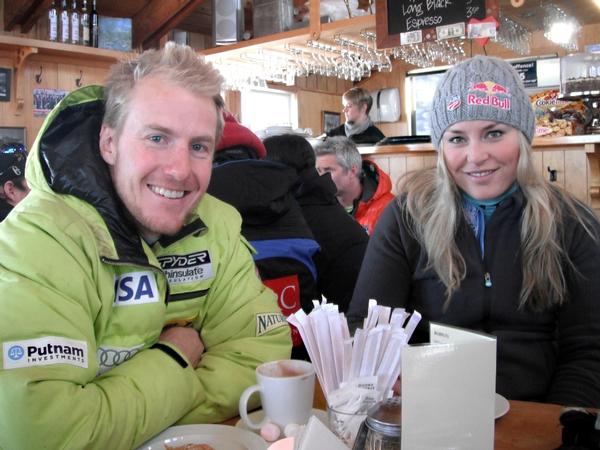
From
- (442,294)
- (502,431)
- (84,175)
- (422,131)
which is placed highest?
(422,131)

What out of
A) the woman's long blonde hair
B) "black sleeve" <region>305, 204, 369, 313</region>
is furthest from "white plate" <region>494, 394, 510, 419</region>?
"black sleeve" <region>305, 204, 369, 313</region>

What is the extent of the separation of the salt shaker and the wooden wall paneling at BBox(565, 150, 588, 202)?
3.94 m

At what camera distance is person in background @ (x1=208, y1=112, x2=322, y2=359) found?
1.80 meters

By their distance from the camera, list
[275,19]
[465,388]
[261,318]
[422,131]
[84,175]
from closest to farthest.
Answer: [465,388] → [84,175] → [261,318] → [275,19] → [422,131]

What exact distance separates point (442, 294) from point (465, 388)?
990mm

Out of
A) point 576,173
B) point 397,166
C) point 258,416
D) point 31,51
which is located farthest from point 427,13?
point 258,416

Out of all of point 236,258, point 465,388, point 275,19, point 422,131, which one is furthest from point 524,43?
point 465,388

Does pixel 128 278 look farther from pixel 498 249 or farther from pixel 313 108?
A: pixel 313 108

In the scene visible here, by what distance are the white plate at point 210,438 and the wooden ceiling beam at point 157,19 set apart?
4.48 m

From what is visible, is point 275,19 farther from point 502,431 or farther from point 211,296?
point 502,431

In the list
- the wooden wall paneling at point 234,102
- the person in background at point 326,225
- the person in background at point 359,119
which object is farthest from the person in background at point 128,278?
the wooden wall paneling at point 234,102

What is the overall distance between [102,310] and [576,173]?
4.01 m

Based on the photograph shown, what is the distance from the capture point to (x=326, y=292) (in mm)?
2209

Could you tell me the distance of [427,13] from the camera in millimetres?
4121
